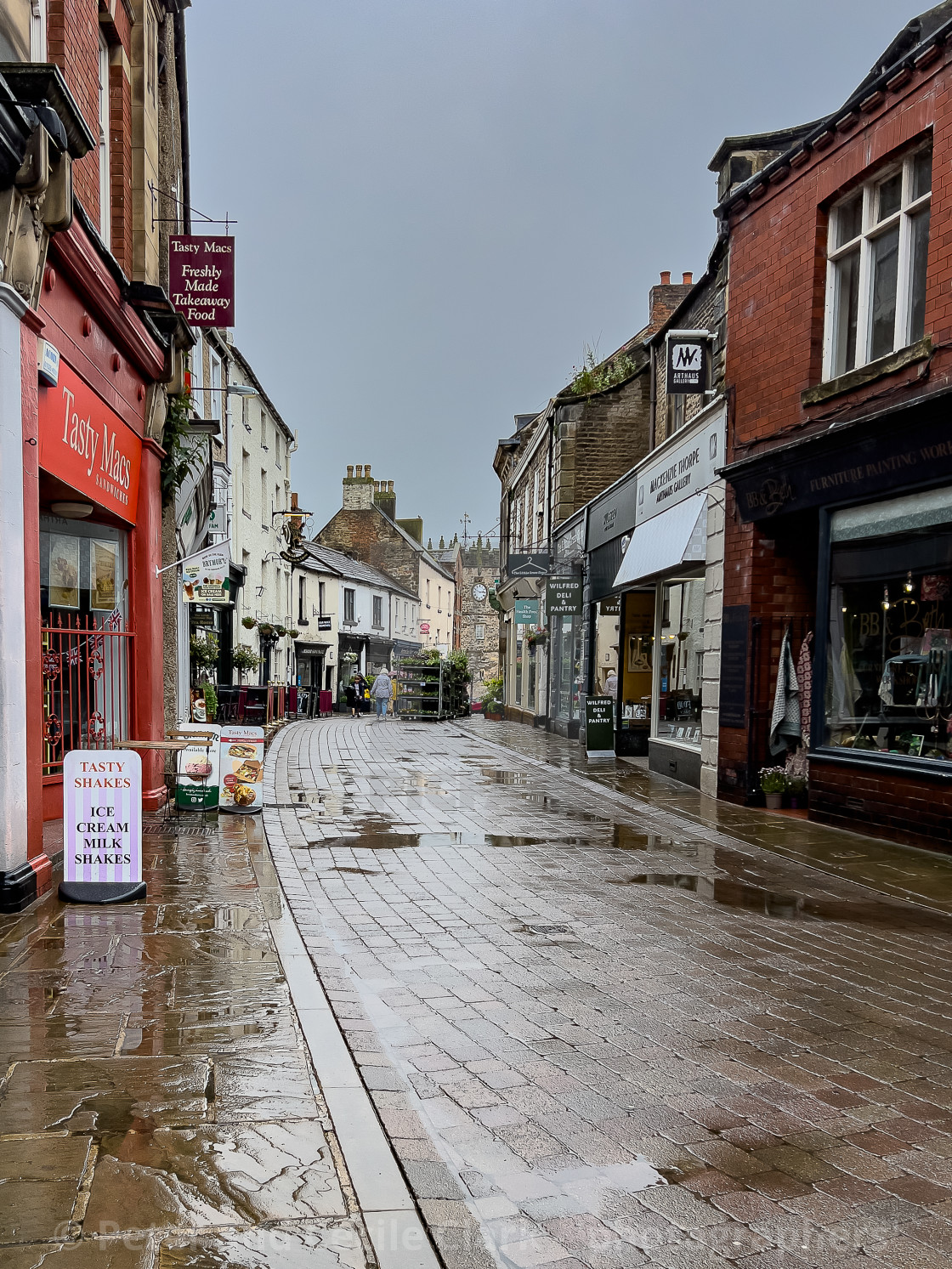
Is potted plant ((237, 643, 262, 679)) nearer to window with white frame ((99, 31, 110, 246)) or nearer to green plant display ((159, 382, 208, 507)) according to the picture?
green plant display ((159, 382, 208, 507))

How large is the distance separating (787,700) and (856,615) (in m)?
1.61

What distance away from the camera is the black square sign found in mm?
13336

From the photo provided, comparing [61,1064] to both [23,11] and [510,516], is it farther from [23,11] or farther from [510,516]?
[510,516]

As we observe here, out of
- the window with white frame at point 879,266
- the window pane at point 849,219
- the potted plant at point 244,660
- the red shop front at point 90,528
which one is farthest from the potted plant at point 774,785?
the potted plant at point 244,660

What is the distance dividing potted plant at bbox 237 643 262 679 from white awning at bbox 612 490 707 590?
10682mm

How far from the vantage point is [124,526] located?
9.80 metres

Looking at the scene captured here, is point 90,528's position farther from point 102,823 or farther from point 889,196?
point 889,196

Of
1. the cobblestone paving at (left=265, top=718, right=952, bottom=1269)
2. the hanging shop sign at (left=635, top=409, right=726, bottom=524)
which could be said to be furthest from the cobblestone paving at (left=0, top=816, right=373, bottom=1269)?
the hanging shop sign at (left=635, top=409, right=726, bottom=524)

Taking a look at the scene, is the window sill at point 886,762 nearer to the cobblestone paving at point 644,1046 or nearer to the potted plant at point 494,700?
the cobblestone paving at point 644,1046

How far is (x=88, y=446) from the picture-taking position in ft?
25.8

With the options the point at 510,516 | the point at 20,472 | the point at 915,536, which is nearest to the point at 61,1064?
the point at 20,472

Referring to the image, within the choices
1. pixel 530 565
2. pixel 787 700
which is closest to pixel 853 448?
pixel 787 700

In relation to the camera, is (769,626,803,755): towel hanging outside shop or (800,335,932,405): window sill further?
(769,626,803,755): towel hanging outside shop

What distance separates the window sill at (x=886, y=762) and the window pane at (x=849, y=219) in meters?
5.27
